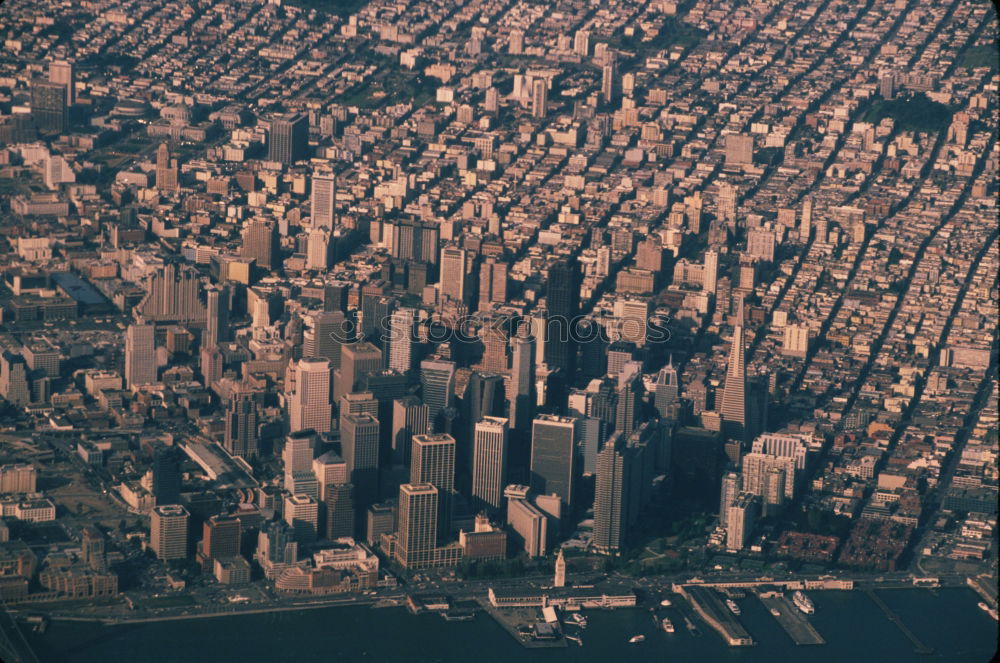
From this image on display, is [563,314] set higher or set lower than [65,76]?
lower

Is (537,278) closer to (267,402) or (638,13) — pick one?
(267,402)

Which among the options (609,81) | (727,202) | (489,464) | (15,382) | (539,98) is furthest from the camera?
(609,81)

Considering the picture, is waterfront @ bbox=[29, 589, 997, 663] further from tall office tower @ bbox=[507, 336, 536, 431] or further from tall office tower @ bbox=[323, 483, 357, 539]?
tall office tower @ bbox=[507, 336, 536, 431]

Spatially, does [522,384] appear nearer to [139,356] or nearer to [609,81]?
[139,356]

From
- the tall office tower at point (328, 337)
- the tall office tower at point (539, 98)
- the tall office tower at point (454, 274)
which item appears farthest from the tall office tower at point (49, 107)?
the tall office tower at point (328, 337)

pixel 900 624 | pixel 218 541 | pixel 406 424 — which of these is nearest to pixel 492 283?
pixel 406 424

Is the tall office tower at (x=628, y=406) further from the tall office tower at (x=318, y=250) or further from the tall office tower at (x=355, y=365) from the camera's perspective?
the tall office tower at (x=318, y=250)
